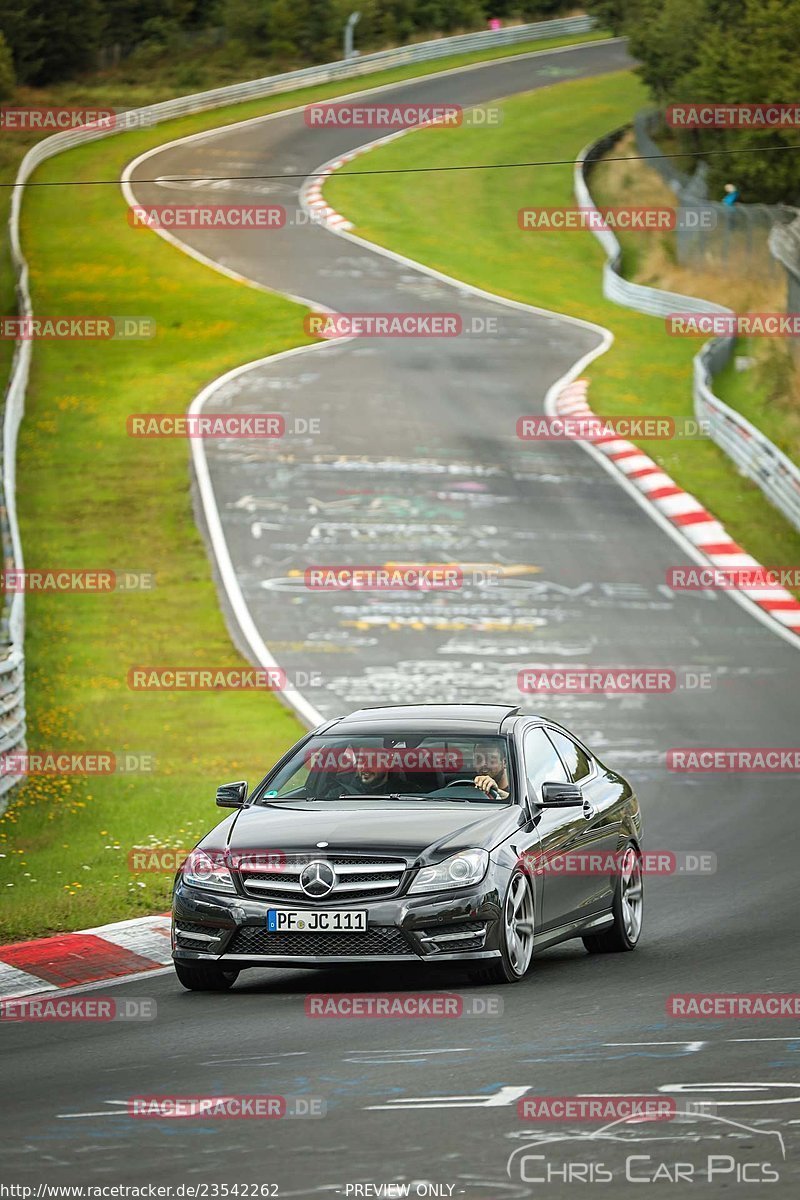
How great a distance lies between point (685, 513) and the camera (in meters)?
29.9

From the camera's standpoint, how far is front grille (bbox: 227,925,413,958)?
975 cm

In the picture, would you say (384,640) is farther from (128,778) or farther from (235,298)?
(235,298)

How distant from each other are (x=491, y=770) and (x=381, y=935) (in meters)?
1.52

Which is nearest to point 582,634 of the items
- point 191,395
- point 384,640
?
point 384,640

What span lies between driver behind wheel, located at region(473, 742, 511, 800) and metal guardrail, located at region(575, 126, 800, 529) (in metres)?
19.0

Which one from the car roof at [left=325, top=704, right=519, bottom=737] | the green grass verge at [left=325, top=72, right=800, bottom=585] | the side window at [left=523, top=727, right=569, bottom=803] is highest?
the car roof at [left=325, top=704, right=519, bottom=737]

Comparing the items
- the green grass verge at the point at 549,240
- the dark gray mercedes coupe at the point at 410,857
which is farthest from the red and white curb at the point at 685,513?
the dark gray mercedes coupe at the point at 410,857

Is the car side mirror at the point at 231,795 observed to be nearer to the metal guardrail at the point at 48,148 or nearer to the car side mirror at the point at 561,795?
the car side mirror at the point at 561,795

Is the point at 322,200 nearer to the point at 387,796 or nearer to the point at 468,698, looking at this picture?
the point at 468,698

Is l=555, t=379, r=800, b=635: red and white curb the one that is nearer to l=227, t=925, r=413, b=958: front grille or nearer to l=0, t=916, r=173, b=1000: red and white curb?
l=0, t=916, r=173, b=1000: red and white curb

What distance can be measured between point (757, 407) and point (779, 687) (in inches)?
591

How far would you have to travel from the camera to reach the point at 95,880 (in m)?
13.6

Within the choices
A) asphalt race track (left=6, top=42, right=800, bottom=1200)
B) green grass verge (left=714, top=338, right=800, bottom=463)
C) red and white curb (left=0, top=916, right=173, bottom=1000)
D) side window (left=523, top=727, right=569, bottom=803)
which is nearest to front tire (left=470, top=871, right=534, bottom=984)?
asphalt race track (left=6, top=42, right=800, bottom=1200)

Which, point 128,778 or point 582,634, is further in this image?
point 582,634
